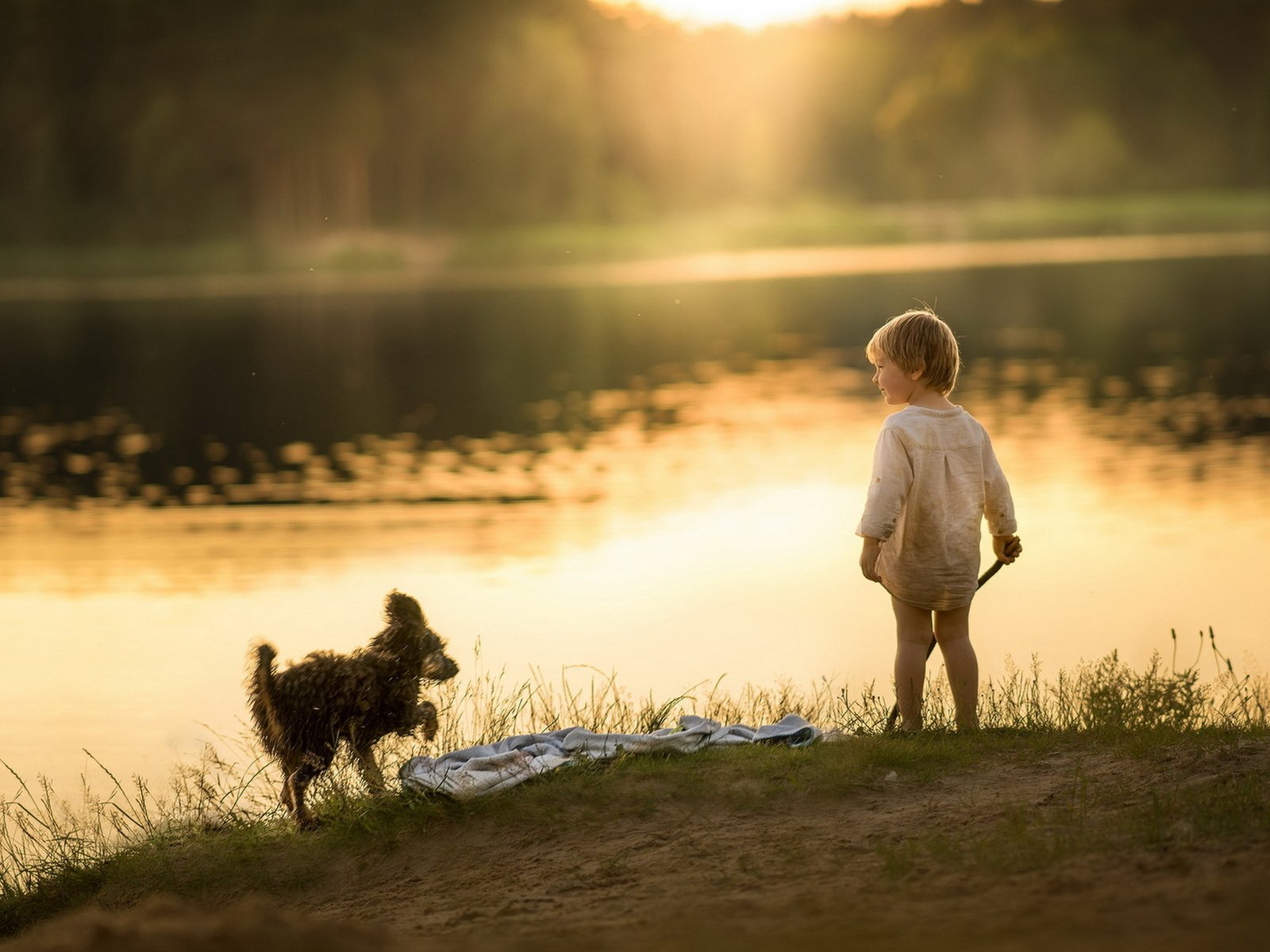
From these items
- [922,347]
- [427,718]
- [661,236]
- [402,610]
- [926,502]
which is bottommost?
[427,718]

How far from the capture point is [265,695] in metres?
5.56

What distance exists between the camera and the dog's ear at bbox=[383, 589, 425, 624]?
18.9 ft

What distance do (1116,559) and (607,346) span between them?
2292cm

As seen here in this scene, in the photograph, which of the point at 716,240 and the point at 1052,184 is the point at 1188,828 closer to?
the point at 716,240

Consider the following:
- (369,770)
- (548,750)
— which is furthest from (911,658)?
(369,770)

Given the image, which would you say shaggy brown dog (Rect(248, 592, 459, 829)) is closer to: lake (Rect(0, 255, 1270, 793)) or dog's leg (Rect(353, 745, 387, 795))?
dog's leg (Rect(353, 745, 387, 795))

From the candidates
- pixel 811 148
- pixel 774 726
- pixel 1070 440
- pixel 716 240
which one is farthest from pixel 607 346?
pixel 811 148

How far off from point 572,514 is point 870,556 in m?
9.00

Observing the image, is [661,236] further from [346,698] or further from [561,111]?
[346,698]

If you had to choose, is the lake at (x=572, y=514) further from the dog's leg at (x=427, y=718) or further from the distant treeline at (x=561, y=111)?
the distant treeline at (x=561, y=111)

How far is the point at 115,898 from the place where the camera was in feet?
18.2

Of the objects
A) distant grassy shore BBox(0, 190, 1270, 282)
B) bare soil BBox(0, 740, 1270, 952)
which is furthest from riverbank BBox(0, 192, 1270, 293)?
bare soil BBox(0, 740, 1270, 952)

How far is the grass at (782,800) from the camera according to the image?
4.39 m

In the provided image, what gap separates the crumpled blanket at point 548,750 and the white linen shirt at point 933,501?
0.69 m
